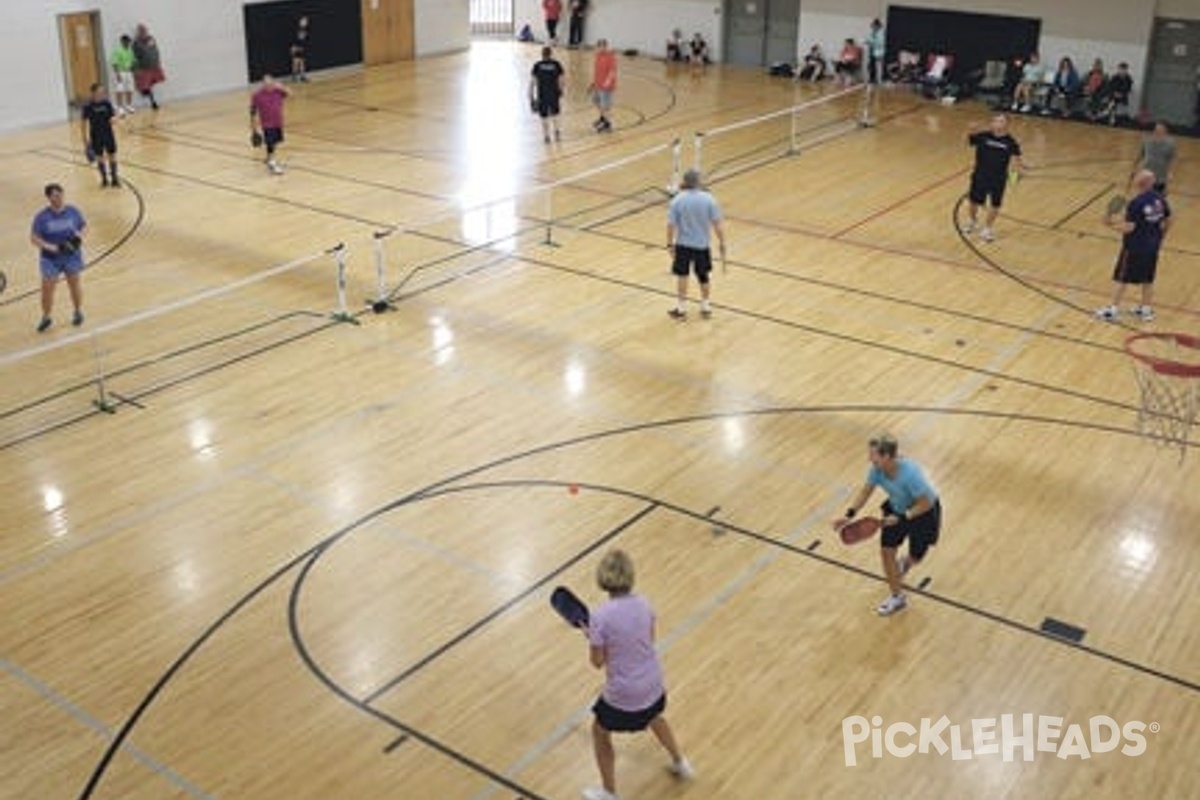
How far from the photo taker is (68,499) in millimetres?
10305

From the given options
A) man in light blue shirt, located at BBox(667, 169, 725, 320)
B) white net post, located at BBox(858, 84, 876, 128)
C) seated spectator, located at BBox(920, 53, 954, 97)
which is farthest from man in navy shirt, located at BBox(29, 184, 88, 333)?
seated spectator, located at BBox(920, 53, 954, 97)

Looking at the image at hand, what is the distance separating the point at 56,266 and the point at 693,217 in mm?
6948

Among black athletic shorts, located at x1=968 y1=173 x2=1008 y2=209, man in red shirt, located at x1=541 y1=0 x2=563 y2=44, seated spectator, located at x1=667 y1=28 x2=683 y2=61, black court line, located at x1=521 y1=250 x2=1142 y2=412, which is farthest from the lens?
man in red shirt, located at x1=541 y1=0 x2=563 y2=44

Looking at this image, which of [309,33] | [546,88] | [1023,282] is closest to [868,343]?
[1023,282]

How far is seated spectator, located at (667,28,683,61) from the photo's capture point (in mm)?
32688

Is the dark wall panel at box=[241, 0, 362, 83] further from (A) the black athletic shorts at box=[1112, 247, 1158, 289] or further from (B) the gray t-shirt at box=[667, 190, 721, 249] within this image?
(A) the black athletic shorts at box=[1112, 247, 1158, 289]

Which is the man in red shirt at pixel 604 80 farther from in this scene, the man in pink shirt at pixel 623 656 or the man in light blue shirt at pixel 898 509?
the man in pink shirt at pixel 623 656

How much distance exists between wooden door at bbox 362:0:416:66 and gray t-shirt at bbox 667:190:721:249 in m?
19.0

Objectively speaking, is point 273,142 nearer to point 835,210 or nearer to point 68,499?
point 835,210

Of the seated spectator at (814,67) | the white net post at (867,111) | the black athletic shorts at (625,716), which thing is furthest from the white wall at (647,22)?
the black athletic shorts at (625,716)

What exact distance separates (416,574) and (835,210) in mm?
11796

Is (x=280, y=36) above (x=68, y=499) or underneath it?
above

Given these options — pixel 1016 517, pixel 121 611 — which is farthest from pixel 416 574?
pixel 1016 517

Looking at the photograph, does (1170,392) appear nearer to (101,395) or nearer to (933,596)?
(933,596)
